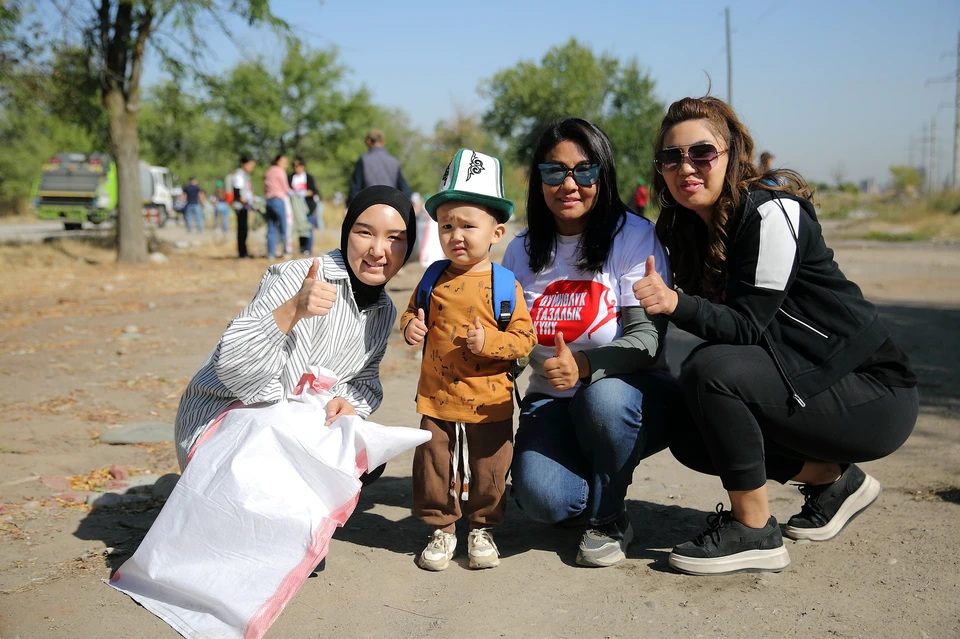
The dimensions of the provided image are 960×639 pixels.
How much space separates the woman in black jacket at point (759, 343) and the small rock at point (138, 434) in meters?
3.03

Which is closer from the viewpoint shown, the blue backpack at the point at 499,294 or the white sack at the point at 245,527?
the white sack at the point at 245,527

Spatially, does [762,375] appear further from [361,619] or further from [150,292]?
[150,292]

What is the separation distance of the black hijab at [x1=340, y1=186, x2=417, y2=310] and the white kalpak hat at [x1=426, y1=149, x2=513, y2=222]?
0.12 metres

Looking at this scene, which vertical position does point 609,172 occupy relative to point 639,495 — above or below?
above

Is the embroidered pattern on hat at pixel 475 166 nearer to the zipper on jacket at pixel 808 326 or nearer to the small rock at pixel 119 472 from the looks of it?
the zipper on jacket at pixel 808 326

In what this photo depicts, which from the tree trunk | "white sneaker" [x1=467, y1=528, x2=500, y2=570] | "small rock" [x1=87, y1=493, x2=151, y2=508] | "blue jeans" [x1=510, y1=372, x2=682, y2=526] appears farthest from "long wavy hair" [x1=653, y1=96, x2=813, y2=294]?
the tree trunk

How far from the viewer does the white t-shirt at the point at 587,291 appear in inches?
119

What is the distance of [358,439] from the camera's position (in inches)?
109

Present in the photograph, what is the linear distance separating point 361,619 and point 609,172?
5.88 ft

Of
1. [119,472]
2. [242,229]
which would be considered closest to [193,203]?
[242,229]

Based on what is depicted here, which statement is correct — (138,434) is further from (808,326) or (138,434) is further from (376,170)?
(376,170)

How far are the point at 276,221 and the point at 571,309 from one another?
1199 centimetres

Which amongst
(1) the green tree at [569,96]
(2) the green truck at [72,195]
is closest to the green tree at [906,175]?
(1) the green tree at [569,96]

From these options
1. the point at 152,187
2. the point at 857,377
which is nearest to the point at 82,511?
the point at 857,377
